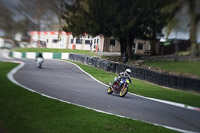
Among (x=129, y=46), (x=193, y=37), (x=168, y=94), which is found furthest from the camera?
(x=129, y=46)

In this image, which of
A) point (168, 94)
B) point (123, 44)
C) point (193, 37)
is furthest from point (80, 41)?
point (193, 37)

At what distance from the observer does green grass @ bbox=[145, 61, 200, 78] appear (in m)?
0.97

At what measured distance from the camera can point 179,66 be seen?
3.58ft

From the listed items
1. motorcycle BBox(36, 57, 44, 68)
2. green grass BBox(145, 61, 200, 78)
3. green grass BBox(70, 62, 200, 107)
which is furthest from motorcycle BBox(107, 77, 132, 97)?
motorcycle BBox(36, 57, 44, 68)

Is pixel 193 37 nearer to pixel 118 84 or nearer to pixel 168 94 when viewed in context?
pixel 168 94

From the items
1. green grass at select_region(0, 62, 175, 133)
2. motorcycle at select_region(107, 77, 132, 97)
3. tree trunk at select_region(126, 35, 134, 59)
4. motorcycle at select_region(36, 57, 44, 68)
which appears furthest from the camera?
green grass at select_region(0, 62, 175, 133)

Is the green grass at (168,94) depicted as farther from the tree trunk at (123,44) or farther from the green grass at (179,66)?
the tree trunk at (123,44)

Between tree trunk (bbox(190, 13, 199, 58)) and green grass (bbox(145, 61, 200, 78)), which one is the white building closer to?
green grass (bbox(145, 61, 200, 78))

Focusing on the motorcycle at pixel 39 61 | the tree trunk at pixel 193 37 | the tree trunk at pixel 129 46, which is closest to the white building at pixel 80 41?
the tree trunk at pixel 129 46

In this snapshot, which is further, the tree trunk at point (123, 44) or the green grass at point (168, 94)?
the tree trunk at point (123, 44)

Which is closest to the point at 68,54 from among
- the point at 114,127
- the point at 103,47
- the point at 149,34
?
the point at 103,47

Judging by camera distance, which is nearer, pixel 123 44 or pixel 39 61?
pixel 123 44

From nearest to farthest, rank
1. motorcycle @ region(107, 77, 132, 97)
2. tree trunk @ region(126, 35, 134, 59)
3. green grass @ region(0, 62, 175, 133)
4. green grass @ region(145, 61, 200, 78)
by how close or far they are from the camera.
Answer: green grass @ region(145, 61, 200, 78) < tree trunk @ region(126, 35, 134, 59) < motorcycle @ region(107, 77, 132, 97) < green grass @ region(0, 62, 175, 133)

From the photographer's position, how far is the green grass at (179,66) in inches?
38.3
